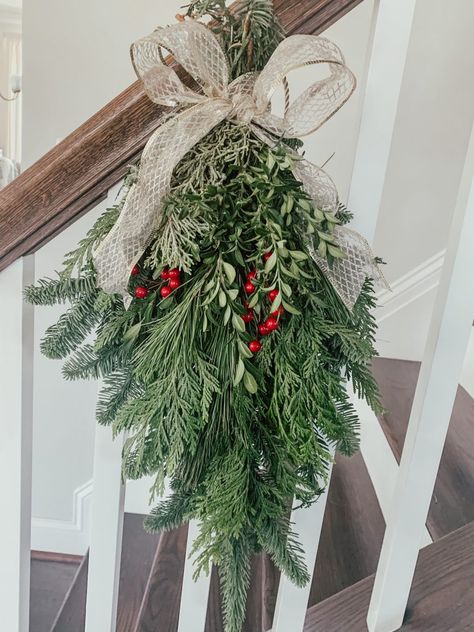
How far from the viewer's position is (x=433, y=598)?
0.71m

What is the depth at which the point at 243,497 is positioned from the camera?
0.48m

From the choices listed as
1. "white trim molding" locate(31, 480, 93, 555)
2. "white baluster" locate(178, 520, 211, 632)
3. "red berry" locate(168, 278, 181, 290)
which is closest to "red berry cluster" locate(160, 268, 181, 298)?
"red berry" locate(168, 278, 181, 290)

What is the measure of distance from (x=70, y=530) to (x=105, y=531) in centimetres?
145

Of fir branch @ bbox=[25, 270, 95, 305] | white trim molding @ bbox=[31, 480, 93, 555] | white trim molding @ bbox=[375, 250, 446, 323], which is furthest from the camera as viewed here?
white trim molding @ bbox=[31, 480, 93, 555]

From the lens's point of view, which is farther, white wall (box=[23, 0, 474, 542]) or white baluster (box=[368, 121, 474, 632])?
white wall (box=[23, 0, 474, 542])

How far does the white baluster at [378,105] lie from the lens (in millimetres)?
548

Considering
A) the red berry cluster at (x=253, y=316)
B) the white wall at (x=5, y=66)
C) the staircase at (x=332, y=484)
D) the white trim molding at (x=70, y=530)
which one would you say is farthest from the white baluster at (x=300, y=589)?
the white wall at (x=5, y=66)

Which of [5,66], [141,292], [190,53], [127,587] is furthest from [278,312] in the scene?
[5,66]

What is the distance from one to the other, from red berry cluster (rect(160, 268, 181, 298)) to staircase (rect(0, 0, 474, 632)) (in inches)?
6.6

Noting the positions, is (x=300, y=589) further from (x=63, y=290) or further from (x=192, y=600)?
(x=63, y=290)

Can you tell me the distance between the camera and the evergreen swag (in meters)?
0.45

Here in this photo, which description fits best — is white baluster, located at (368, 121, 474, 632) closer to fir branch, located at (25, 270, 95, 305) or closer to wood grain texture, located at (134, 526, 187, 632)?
fir branch, located at (25, 270, 95, 305)

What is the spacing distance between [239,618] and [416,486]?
0.28m

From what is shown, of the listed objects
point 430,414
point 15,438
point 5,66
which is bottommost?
point 15,438
